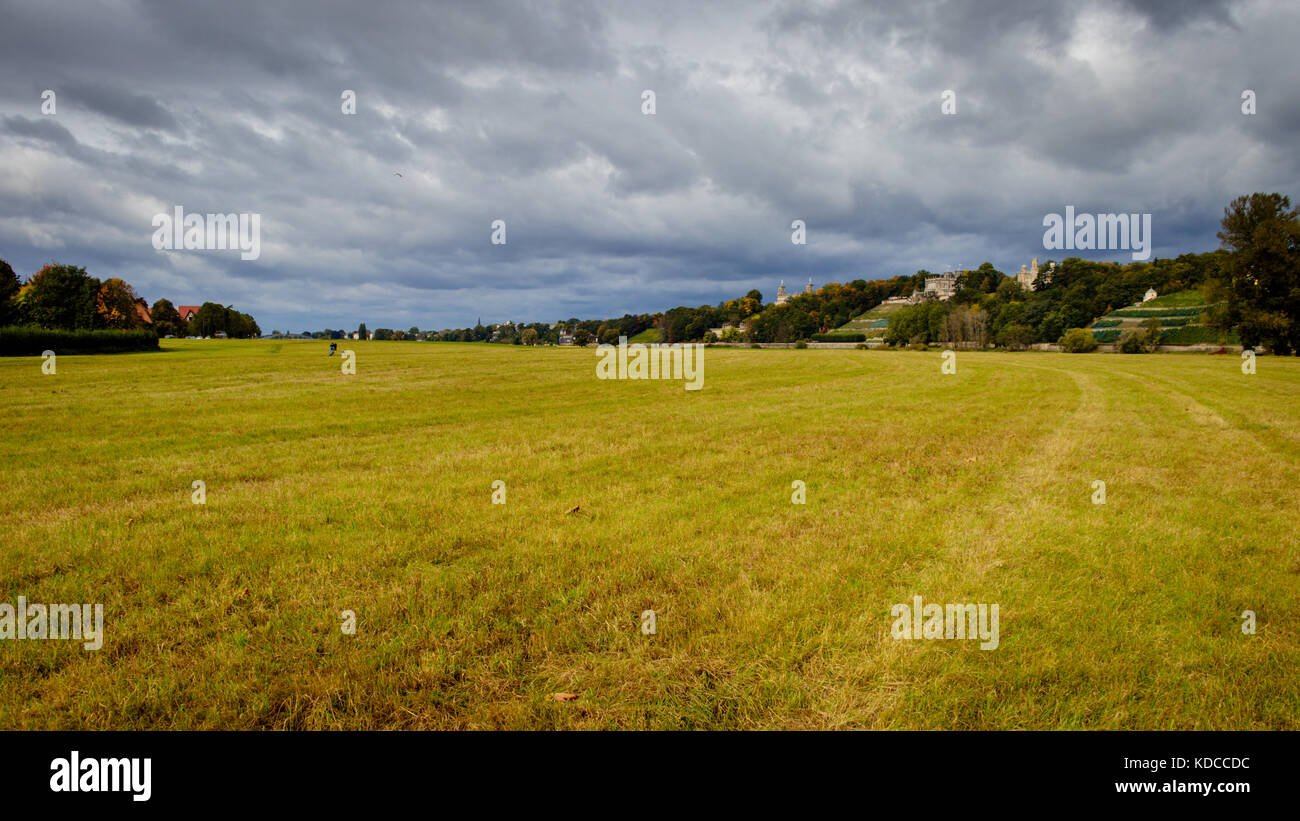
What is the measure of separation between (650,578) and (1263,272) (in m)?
91.8

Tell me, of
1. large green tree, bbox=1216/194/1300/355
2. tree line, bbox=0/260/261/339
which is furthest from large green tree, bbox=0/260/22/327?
large green tree, bbox=1216/194/1300/355

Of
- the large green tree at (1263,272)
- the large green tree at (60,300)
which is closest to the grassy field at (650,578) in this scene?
the large green tree at (1263,272)

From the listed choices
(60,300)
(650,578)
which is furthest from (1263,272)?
(60,300)

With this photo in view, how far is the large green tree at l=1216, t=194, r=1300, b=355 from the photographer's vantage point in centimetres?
5853

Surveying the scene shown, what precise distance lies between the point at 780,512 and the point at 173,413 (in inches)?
847

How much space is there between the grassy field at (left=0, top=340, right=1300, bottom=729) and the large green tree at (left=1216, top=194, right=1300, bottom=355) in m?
72.0

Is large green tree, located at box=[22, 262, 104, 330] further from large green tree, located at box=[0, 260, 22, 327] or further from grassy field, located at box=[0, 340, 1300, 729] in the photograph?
grassy field, located at box=[0, 340, 1300, 729]

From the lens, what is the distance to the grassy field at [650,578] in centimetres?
388

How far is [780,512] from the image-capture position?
8.11m

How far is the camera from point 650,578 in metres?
5.87

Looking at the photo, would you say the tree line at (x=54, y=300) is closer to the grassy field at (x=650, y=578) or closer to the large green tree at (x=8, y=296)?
the large green tree at (x=8, y=296)
